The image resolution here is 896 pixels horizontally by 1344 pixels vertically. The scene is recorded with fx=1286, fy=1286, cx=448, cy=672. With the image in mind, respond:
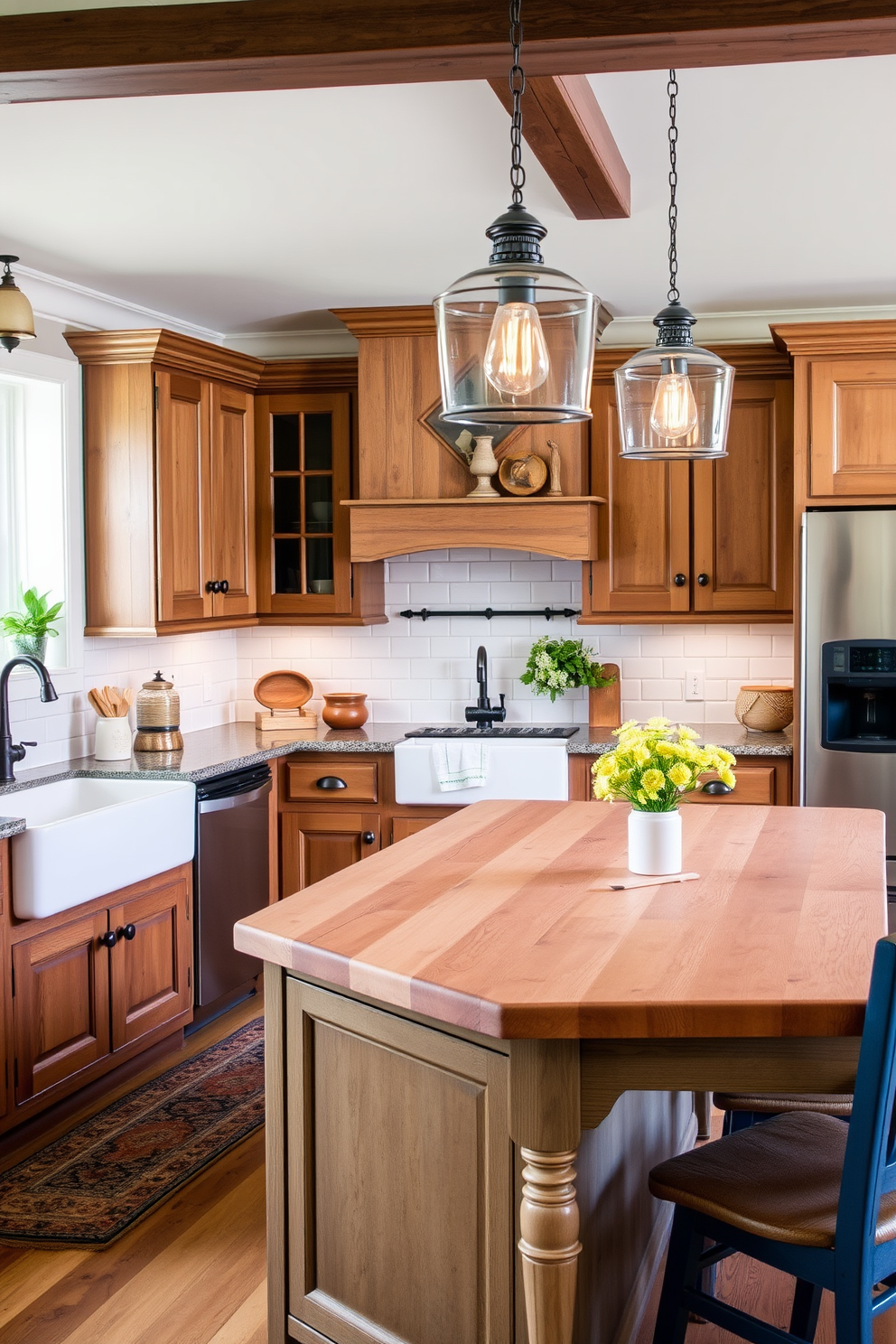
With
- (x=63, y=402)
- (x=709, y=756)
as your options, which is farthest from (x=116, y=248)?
(x=709, y=756)

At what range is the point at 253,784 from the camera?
15.8ft

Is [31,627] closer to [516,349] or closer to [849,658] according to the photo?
[849,658]

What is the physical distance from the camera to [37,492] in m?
4.69

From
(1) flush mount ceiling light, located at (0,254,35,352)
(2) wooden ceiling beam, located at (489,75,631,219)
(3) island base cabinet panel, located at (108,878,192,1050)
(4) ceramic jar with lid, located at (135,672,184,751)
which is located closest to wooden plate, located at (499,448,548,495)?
(4) ceramic jar with lid, located at (135,672,184,751)

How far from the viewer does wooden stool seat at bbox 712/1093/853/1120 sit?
92.6 inches

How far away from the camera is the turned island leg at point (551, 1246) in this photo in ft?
6.09

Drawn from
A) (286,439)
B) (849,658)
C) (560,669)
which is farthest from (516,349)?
(286,439)

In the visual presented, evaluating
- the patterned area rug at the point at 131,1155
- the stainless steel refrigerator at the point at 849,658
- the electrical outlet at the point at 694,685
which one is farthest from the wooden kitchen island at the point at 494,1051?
the electrical outlet at the point at 694,685

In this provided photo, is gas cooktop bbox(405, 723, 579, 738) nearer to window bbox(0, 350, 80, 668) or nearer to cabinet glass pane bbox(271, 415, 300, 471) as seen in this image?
cabinet glass pane bbox(271, 415, 300, 471)

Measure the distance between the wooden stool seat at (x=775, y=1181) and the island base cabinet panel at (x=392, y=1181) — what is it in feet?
0.98

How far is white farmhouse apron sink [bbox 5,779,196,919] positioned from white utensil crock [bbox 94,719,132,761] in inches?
11.0

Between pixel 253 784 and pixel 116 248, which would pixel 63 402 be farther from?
pixel 253 784

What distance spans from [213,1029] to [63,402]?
2.33 meters

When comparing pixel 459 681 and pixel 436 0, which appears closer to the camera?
pixel 436 0
